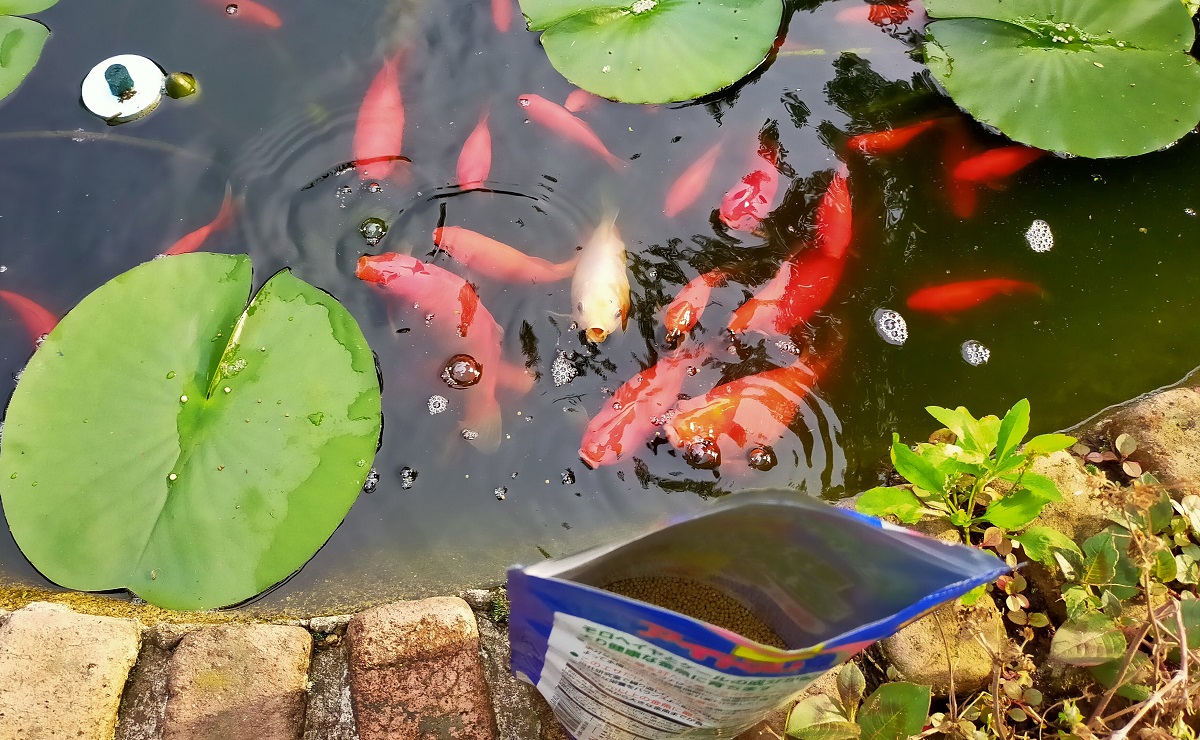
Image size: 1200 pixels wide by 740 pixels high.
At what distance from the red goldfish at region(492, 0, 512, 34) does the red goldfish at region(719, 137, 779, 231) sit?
947 millimetres

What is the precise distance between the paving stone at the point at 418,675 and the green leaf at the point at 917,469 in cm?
98

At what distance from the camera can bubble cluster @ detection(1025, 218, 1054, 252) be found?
2348mm

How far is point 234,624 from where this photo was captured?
1631 millimetres

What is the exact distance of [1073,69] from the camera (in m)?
2.25

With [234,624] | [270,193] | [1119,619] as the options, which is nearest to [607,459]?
[234,624]

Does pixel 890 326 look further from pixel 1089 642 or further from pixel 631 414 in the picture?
pixel 1089 642

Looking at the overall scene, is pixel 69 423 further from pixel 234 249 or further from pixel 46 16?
pixel 46 16

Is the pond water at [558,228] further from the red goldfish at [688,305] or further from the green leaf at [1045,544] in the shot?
the green leaf at [1045,544]

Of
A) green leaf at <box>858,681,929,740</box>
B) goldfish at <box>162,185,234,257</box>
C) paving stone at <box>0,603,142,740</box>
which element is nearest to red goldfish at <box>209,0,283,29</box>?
goldfish at <box>162,185,234,257</box>

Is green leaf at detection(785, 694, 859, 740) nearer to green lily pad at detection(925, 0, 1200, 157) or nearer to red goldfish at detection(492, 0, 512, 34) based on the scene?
green lily pad at detection(925, 0, 1200, 157)

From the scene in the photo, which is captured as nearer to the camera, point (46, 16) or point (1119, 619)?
point (1119, 619)

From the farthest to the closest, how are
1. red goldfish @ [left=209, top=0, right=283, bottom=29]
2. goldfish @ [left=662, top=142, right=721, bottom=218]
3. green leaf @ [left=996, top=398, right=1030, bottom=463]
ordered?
red goldfish @ [left=209, top=0, right=283, bottom=29] → goldfish @ [left=662, top=142, right=721, bottom=218] → green leaf @ [left=996, top=398, right=1030, bottom=463]

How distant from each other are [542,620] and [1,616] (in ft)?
4.45

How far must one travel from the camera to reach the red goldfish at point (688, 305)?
2.17 metres
